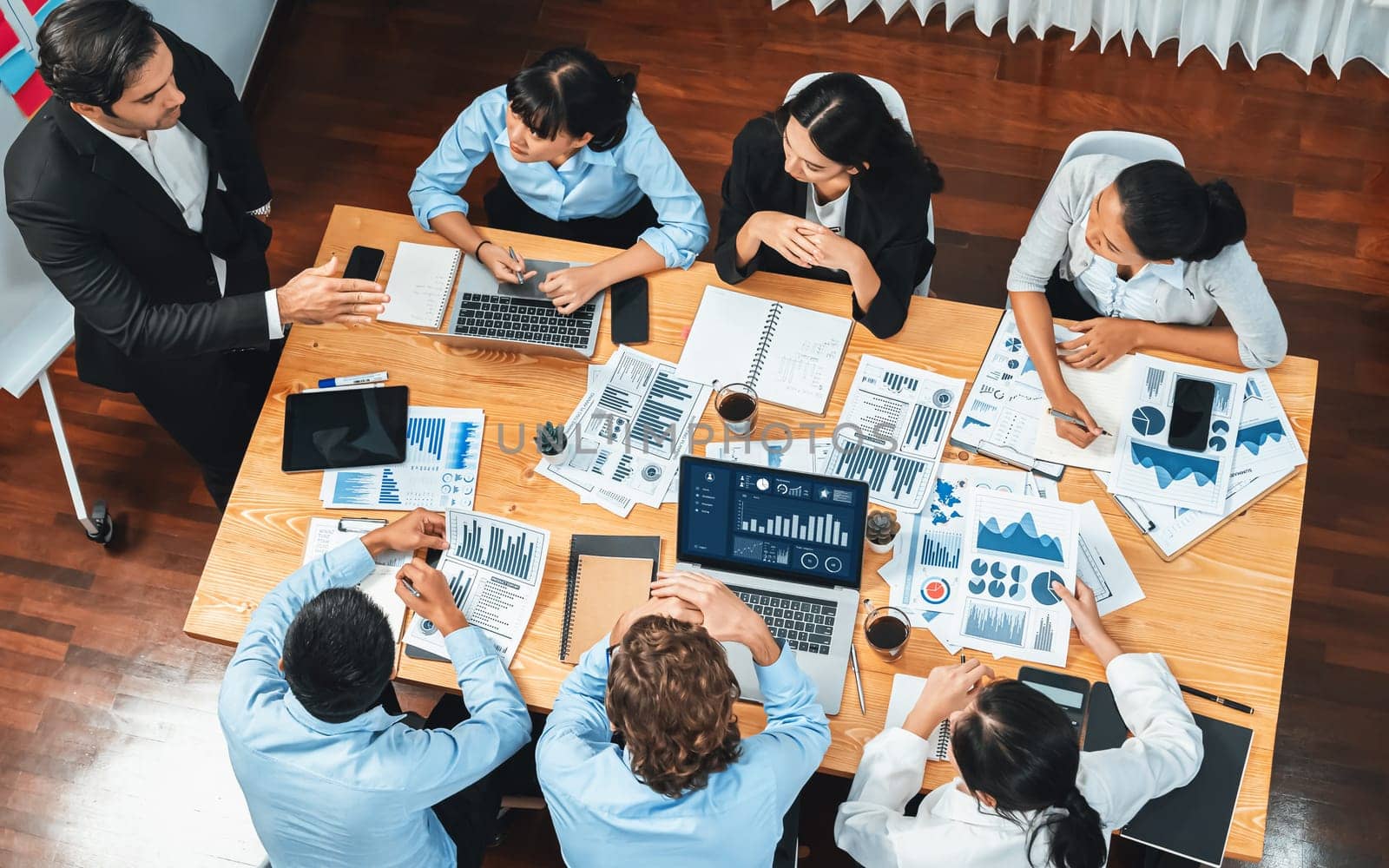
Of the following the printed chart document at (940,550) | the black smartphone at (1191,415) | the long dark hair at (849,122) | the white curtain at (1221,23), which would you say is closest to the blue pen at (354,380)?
the long dark hair at (849,122)

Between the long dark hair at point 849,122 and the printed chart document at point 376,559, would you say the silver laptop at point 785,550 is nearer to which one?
the printed chart document at point 376,559

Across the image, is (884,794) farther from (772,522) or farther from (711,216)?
(711,216)

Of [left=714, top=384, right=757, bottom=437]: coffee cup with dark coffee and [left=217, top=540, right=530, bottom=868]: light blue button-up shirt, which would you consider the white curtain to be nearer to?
[left=714, top=384, right=757, bottom=437]: coffee cup with dark coffee

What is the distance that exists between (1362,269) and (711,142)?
2.16 m

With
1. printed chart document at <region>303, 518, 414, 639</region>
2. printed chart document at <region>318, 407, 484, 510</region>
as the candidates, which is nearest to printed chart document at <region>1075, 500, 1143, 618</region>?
printed chart document at <region>318, 407, 484, 510</region>

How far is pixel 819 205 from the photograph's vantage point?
282 cm

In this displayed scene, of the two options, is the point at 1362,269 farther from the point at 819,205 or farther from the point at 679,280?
the point at 679,280

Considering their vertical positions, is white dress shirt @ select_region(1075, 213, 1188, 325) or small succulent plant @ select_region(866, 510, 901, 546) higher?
white dress shirt @ select_region(1075, 213, 1188, 325)

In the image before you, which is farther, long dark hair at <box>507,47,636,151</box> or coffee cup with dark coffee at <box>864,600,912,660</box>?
long dark hair at <box>507,47,636,151</box>

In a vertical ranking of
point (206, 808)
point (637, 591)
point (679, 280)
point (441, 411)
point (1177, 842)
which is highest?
point (679, 280)

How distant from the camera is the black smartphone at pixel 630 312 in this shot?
2676 mm

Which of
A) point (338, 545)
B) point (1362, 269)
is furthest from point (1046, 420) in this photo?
point (1362, 269)

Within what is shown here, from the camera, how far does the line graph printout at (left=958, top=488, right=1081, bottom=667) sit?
231cm

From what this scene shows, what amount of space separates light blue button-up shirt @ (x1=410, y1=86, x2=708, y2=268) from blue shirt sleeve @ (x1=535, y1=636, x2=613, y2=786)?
102cm
